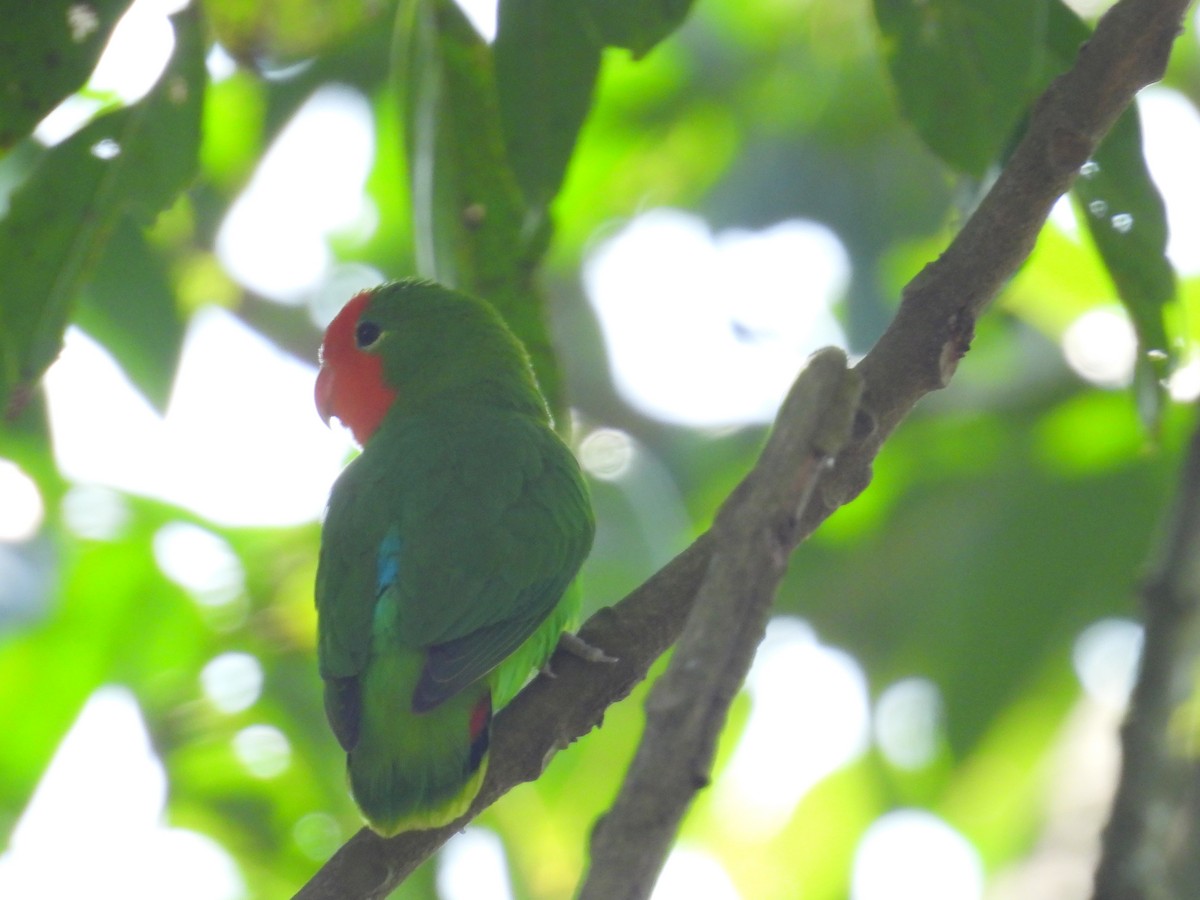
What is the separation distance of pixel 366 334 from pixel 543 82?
1.60 metres

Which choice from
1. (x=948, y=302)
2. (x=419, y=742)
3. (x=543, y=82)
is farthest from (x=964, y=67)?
(x=419, y=742)

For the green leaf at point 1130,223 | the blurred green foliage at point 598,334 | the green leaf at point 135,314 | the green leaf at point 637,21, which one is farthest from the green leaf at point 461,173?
the green leaf at point 1130,223

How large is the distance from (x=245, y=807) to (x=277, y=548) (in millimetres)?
860

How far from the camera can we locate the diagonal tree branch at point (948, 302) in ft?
7.04

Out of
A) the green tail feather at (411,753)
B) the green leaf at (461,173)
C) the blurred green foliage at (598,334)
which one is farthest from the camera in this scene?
the green leaf at (461,173)

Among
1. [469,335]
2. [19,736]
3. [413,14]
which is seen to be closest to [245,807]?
[19,736]

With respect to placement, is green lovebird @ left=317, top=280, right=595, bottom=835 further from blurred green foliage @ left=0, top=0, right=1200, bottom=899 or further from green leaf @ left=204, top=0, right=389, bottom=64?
green leaf @ left=204, top=0, right=389, bottom=64

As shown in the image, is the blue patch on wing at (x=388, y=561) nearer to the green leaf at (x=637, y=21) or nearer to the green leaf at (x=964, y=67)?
the green leaf at (x=637, y=21)

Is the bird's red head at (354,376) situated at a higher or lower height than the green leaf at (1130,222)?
lower

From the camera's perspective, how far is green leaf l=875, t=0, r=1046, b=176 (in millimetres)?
2553

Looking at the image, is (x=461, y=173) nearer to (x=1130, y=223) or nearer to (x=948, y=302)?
(x=948, y=302)

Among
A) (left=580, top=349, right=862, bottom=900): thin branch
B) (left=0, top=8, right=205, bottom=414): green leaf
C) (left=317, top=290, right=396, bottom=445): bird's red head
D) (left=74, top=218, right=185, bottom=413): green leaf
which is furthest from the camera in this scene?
(left=317, top=290, right=396, bottom=445): bird's red head

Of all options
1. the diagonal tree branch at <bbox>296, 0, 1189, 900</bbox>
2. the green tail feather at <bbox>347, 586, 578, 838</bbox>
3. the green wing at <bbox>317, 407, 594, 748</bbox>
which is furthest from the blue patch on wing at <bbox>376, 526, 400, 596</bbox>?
the diagonal tree branch at <bbox>296, 0, 1189, 900</bbox>

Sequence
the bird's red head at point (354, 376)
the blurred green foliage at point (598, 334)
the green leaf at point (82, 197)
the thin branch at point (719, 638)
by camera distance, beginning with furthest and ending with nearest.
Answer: the bird's red head at point (354, 376)
the green leaf at point (82, 197)
the blurred green foliage at point (598, 334)
the thin branch at point (719, 638)
